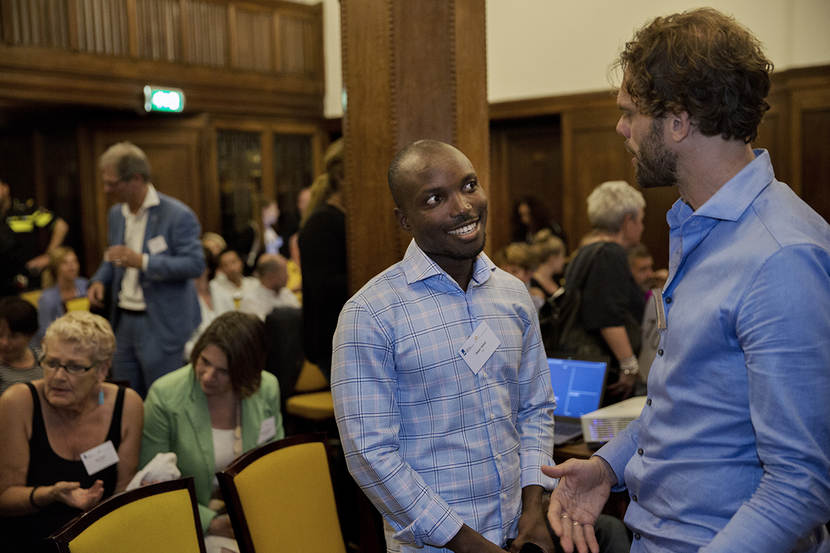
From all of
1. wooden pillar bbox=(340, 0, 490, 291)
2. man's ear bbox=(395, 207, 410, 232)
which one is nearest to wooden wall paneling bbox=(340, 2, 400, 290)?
wooden pillar bbox=(340, 0, 490, 291)

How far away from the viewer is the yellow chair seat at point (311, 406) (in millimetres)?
4129

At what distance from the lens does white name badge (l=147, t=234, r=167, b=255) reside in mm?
3789

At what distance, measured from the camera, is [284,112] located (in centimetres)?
884

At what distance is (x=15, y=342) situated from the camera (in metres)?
3.07

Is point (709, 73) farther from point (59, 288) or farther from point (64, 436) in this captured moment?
point (59, 288)

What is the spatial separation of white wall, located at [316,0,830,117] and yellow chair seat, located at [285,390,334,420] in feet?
12.2

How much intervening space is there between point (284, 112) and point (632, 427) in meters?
7.96

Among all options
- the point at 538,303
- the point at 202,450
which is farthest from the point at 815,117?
the point at 202,450

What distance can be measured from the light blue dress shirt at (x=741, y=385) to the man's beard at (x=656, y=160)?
70 millimetres

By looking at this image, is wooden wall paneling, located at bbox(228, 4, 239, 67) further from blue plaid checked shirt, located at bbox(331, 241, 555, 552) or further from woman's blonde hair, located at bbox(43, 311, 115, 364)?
blue plaid checked shirt, located at bbox(331, 241, 555, 552)

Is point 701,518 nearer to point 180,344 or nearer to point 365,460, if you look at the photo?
point 365,460

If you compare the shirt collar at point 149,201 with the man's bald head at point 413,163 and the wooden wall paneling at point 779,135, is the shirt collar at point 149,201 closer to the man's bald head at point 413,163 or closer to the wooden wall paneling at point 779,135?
the man's bald head at point 413,163

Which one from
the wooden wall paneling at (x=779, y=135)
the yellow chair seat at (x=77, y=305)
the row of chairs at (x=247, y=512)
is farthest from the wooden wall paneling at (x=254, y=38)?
the row of chairs at (x=247, y=512)

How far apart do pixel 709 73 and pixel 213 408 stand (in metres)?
2.12
